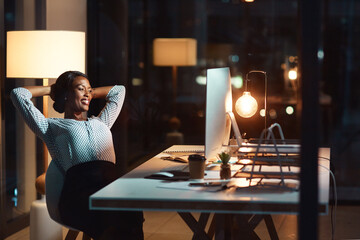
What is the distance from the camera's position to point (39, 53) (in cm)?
390

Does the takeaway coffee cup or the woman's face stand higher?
the woman's face

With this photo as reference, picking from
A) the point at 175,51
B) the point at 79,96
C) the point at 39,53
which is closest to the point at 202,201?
the point at 79,96

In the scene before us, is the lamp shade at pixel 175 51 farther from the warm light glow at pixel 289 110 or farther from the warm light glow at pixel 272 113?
the warm light glow at pixel 289 110

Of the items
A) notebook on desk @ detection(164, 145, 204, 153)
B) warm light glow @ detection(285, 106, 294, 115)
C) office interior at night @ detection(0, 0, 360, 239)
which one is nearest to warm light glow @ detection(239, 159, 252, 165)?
notebook on desk @ detection(164, 145, 204, 153)

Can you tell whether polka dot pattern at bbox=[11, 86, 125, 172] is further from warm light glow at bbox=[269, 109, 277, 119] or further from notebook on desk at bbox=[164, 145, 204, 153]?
warm light glow at bbox=[269, 109, 277, 119]

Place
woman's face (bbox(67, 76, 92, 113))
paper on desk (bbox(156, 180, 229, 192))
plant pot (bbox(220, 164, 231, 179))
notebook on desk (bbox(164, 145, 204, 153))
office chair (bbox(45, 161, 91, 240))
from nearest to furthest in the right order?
paper on desk (bbox(156, 180, 229, 192))
plant pot (bbox(220, 164, 231, 179))
office chair (bbox(45, 161, 91, 240))
woman's face (bbox(67, 76, 92, 113))
notebook on desk (bbox(164, 145, 204, 153))

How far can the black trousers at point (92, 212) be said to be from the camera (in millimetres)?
2855

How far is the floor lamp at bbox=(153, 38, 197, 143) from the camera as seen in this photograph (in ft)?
20.6

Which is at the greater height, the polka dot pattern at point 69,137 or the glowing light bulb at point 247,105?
the glowing light bulb at point 247,105

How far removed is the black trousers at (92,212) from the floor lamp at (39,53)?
101 centimetres

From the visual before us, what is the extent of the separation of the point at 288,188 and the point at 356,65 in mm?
6372

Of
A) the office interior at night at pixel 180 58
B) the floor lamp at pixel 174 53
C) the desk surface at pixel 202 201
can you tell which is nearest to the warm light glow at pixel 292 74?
the office interior at night at pixel 180 58

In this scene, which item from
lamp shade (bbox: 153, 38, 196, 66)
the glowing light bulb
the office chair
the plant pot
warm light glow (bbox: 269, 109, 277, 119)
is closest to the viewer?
the plant pot

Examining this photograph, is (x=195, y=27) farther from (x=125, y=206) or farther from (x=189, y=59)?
(x=125, y=206)
